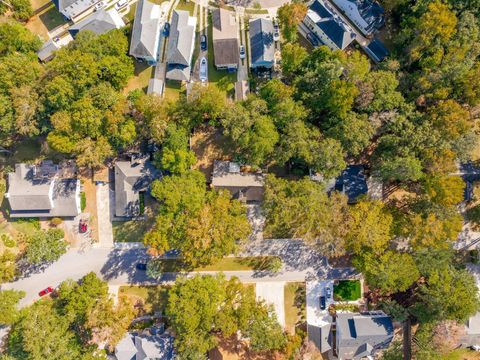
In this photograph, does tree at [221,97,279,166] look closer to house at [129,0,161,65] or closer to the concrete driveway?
house at [129,0,161,65]

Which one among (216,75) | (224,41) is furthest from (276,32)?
(216,75)

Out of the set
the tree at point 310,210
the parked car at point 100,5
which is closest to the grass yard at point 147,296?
the tree at point 310,210

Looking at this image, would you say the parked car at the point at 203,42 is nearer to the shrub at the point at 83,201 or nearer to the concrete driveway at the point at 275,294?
the shrub at the point at 83,201

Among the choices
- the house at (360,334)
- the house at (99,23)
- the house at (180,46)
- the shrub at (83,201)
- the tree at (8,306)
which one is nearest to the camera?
the tree at (8,306)

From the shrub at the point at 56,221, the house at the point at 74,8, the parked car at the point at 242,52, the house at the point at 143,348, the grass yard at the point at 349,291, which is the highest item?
the house at the point at 74,8

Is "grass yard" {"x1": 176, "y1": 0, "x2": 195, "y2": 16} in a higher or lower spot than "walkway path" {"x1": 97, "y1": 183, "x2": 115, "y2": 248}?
higher

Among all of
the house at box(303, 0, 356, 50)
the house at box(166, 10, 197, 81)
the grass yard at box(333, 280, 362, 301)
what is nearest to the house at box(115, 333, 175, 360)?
the grass yard at box(333, 280, 362, 301)
